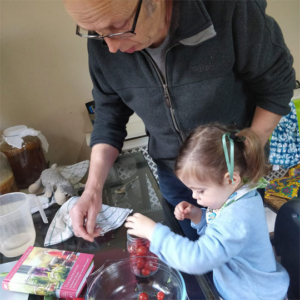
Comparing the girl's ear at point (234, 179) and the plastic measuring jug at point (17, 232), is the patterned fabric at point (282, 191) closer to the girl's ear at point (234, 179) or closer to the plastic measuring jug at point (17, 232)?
the girl's ear at point (234, 179)

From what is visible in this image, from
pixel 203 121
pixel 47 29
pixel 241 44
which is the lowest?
pixel 203 121

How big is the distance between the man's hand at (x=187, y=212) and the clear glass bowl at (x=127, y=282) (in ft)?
0.65

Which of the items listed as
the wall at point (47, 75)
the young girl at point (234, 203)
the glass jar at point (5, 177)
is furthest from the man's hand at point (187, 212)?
the wall at point (47, 75)

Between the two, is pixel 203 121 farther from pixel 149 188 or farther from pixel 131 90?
pixel 149 188

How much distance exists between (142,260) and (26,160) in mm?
889

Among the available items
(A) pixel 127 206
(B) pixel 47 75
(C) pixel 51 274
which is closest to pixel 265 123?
(A) pixel 127 206

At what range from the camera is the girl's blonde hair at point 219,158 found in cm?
77

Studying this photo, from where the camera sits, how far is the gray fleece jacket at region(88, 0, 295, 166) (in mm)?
789

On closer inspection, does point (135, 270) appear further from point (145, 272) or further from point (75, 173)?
point (75, 173)

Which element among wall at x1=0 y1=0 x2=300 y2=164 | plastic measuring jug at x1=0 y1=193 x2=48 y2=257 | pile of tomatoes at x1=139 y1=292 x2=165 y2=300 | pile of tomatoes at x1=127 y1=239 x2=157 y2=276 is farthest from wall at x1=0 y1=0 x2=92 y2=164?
pile of tomatoes at x1=139 y1=292 x2=165 y2=300

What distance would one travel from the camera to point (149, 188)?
1.13 m

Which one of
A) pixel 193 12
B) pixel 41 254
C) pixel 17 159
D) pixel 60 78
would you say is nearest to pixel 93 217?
pixel 41 254

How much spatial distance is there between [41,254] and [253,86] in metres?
0.79

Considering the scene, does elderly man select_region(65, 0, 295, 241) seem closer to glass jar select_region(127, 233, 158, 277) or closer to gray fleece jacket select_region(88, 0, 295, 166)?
gray fleece jacket select_region(88, 0, 295, 166)
